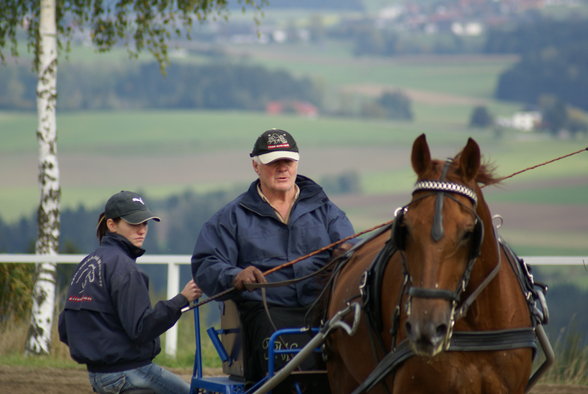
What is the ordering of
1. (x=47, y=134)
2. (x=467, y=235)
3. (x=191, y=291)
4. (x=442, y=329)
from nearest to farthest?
(x=442, y=329), (x=467, y=235), (x=191, y=291), (x=47, y=134)

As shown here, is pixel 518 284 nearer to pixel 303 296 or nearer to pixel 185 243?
pixel 303 296

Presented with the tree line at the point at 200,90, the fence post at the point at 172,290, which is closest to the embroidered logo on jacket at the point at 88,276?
the fence post at the point at 172,290

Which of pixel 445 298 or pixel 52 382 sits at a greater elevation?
pixel 445 298

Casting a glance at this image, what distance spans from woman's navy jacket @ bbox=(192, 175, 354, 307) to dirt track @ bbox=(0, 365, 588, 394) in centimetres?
284

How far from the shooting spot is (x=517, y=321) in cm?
405

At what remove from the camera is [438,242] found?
3582mm

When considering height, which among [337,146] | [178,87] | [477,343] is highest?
[178,87]

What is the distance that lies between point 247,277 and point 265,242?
0.39 meters

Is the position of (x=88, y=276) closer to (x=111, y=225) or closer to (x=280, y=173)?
(x=111, y=225)

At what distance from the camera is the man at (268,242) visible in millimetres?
5121

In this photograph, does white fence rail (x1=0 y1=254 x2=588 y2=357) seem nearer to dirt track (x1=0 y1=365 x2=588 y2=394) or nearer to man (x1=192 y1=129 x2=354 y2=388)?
dirt track (x1=0 y1=365 x2=588 y2=394)

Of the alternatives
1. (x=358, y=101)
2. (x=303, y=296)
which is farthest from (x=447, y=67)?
(x=303, y=296)

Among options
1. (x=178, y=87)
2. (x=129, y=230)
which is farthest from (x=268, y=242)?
(x=178, y=87)

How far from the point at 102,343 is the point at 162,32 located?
6.88m
